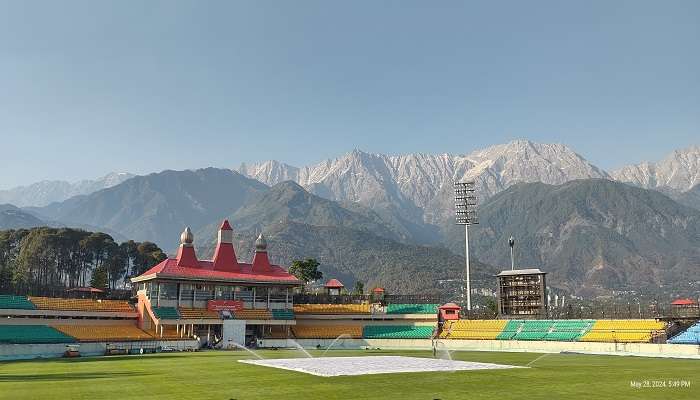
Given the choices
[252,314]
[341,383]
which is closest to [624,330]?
[252,314]

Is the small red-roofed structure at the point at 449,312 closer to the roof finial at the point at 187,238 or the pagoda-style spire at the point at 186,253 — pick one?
the pagoda-style spire at the point at 186,253

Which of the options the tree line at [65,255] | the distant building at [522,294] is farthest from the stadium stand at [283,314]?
the tree line at [65,255]

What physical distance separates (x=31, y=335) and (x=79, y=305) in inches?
469

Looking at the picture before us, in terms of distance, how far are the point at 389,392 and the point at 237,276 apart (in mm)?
66678

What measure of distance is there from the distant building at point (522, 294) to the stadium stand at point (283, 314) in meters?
32.5

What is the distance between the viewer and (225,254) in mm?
97000

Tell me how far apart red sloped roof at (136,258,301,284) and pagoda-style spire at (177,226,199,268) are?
61 cm

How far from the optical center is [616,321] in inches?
3086

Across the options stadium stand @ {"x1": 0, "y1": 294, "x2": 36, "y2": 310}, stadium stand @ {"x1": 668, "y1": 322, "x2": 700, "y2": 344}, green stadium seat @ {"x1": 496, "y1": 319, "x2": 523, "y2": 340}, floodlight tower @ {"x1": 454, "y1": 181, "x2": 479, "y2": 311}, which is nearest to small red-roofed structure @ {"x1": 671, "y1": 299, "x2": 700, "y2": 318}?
stadium stand @ {"x1": 668, "y1": 322, "x2": 700, "y2": 344}

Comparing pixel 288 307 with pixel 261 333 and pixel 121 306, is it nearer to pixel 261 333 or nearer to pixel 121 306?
pixel 261 333

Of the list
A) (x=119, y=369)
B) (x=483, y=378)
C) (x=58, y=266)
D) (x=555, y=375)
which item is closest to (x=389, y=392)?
(x=483, y=378)

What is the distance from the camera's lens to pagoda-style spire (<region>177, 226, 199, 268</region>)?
92.3 meters

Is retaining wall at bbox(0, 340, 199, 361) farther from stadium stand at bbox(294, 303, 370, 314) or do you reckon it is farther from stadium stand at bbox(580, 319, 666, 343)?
stadium stand at bbox(580, 319, 666, 343)

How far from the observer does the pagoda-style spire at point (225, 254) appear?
315 feet
